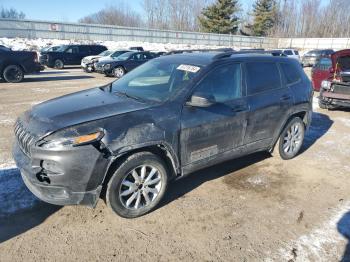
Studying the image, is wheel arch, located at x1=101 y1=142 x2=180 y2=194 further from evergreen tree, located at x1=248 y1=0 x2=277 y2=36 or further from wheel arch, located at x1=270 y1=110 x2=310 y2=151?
evergreen tree, located at x1=248 y1=0 x2=277 y2=36

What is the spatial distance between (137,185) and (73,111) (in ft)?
3.51

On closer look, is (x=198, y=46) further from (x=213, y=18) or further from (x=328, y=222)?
(x=328, y=222)

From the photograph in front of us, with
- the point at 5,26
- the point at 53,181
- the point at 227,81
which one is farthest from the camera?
the point at 5,26

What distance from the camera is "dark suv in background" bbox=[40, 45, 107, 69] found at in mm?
22156

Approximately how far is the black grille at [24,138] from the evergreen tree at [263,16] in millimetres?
64692

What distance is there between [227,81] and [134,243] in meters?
2.33

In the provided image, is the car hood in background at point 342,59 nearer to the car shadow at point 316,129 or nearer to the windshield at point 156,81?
the car shadow at point 316,129

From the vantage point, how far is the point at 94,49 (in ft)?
78.5

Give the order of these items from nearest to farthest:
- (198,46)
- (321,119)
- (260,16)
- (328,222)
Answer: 1. (328,222)
2. (321,119)
3. (198,46)
4. (260,16)


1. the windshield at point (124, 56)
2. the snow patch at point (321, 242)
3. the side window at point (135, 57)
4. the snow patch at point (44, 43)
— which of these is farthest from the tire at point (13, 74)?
the snow patch at point (44, 43)

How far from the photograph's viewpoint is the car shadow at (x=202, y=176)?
4.20 meters

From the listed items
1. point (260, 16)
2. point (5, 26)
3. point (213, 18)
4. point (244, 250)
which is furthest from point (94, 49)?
point (260, 16)

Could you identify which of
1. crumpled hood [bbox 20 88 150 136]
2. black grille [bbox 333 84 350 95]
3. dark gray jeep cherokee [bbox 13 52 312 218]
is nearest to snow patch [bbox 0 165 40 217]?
dark gray jeep cherokee [bbox 13 52 312 218]

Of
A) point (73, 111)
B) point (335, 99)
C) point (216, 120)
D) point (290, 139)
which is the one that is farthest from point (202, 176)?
point (335, 99)
